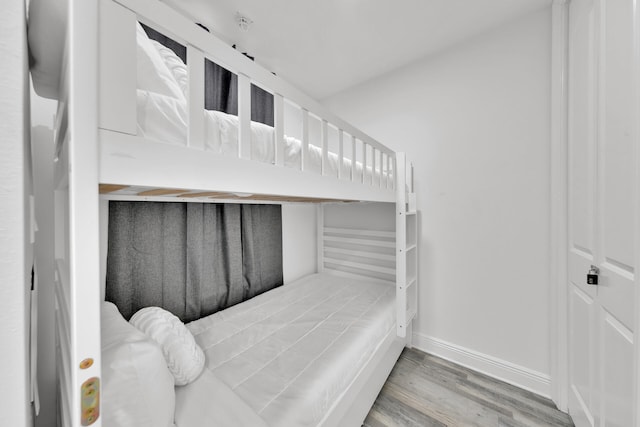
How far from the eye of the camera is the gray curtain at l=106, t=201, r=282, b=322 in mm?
1325

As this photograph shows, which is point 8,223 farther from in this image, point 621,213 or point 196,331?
point 621,213

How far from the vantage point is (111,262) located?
129cm

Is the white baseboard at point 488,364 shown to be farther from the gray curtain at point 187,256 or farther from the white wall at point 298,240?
the gray curtain at point 187,256

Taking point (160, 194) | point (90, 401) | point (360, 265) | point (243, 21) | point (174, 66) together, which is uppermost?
point (243, 21)

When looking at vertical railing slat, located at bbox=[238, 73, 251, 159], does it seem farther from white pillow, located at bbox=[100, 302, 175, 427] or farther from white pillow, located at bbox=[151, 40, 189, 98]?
white pillow, located at bbox=[100, 302, 175, 427]

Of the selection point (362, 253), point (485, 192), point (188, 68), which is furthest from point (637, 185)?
point (362, 253)

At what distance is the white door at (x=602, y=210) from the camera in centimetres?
86

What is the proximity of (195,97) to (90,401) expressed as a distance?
1.96 feet

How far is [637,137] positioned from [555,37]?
110 cm

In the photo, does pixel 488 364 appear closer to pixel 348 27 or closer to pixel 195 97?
pixel 195 97

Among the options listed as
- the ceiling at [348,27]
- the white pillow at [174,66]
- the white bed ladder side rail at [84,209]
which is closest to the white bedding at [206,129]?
the white bed ladder side rail at [84,209]

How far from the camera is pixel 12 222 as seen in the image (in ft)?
1.16

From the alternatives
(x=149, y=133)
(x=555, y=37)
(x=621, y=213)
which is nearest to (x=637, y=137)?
(x=621, y=213)

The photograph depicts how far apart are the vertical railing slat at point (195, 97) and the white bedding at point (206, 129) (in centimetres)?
2
